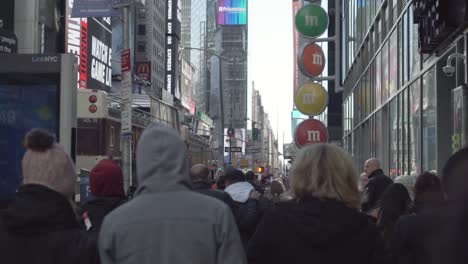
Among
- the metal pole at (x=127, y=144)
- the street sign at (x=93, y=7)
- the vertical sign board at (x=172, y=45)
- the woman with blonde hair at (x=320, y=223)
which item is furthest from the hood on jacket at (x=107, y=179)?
the vertical sign board at (x=172, y=45)

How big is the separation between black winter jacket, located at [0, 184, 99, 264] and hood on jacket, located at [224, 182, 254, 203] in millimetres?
6131

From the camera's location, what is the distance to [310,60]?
74.2 ft

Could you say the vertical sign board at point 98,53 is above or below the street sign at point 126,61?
above

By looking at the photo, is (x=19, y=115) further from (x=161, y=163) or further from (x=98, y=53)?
(x=98, y=53)

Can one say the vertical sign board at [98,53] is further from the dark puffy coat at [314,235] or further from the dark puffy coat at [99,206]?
the dark puffy coat at [314,235]

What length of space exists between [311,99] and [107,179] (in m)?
16.6

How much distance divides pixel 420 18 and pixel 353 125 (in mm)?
19836

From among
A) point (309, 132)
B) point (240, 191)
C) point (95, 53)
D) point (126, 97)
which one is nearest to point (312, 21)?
point (309, 132)

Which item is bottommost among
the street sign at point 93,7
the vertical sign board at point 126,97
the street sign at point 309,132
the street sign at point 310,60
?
the street sign at point 309,132

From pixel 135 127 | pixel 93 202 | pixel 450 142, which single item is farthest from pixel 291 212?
pixel 135 127

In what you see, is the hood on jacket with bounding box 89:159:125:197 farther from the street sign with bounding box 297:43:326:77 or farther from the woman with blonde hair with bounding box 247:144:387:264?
the street sign with bounding box 297:43:326:77

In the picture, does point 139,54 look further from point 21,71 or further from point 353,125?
point 21,71

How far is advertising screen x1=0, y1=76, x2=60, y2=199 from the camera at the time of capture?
906 cm

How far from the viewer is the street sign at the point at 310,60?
73.5 ft
